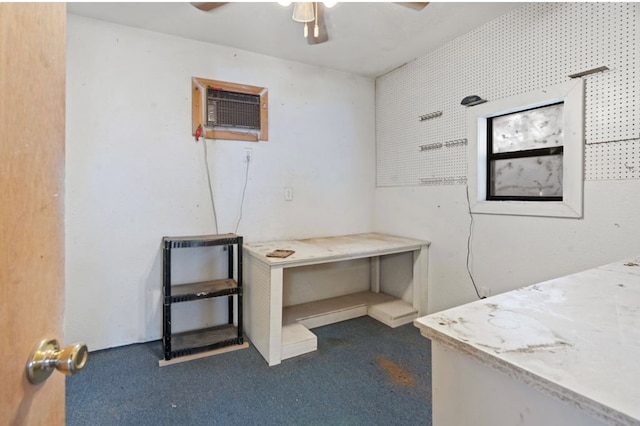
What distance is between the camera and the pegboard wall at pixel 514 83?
66.8 inches

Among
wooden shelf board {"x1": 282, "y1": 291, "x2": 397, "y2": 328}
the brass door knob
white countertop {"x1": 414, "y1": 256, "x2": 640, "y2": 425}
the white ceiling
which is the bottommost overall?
wooden shelf board {"x1": 282, "y1": 291, "x2": 397, "y2": 328}

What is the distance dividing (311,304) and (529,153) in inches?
86.1

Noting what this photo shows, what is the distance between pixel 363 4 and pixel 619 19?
1430mm

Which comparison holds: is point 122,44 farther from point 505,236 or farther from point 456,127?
point 505,236

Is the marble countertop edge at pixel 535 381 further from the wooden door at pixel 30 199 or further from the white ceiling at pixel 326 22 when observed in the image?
the white ceiling at pixel 326 22

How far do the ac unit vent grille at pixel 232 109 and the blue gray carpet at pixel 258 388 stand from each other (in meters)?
1.81

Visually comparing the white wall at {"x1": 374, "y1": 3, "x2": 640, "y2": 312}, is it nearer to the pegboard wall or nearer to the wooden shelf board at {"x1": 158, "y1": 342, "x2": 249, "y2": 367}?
the pegboard wall

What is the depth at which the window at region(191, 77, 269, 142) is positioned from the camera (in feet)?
8.33

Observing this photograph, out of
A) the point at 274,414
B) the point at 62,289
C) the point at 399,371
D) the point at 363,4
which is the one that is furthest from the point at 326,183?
the point at 62,289

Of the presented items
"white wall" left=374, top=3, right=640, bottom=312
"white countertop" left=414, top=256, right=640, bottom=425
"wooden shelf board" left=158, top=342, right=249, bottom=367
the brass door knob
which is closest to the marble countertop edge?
"white countertop" left=414, top=256, right=640, bottom=425

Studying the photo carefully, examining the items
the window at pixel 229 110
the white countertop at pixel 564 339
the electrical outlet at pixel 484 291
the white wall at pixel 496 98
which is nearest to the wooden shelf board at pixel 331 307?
the white wall at pixel 496 98

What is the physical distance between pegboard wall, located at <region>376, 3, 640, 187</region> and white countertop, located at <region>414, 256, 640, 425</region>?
1126mm

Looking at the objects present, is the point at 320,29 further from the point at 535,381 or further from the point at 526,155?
the point at 535,381

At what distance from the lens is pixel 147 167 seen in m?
2.40
